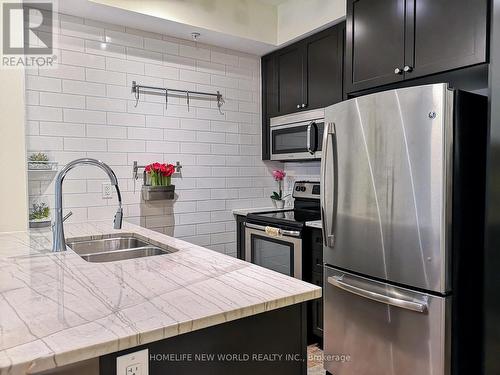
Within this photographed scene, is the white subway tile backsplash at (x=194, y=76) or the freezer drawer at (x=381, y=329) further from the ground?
the white subway tile backsplash at (x=194, y=76)

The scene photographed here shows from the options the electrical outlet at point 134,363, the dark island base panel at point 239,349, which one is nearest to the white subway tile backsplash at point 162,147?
the dark island base panel at point 239,349

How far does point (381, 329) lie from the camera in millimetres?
1922

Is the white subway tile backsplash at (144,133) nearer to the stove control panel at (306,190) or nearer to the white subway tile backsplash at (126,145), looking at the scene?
the white subway tile backsplash at (126,145)

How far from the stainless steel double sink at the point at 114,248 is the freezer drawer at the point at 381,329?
3.42ft

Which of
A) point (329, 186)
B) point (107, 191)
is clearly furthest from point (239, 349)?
point (107, 191)

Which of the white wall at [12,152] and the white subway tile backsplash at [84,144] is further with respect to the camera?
the white subway tile backsplash at [84,144]

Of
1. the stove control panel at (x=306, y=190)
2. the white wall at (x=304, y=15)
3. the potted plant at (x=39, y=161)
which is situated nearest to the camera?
the potted plant at (x=39, y=161)

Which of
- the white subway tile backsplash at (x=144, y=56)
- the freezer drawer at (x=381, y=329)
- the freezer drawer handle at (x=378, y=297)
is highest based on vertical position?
the white subway tile backsplash at (x=144, y=56)

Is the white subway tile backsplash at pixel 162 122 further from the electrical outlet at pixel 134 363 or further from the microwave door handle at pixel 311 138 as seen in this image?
the electrical outlet at pixel 134 363

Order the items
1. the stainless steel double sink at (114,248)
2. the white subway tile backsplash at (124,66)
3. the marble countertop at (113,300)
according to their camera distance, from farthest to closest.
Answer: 1. the white subway tile backsplash at (124,66)
2. the stainless steel double sink at (114,248)
3. the marble countertop at (113,300)

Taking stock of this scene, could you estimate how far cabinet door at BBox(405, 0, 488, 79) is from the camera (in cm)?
174

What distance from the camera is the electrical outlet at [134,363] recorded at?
2.74 ft

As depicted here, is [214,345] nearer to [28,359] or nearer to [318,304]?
[28,359]

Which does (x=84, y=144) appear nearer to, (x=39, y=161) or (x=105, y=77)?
(x=39, y=161)
